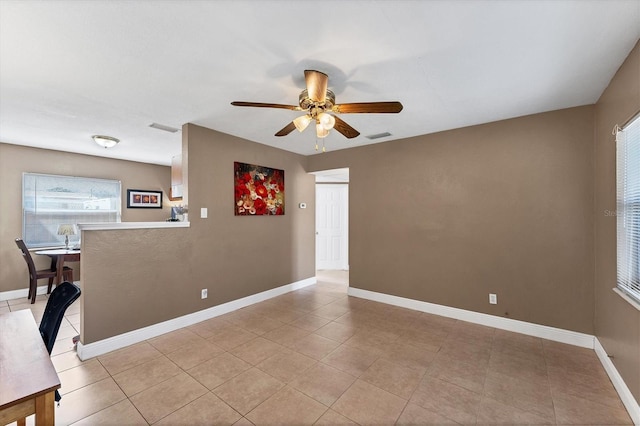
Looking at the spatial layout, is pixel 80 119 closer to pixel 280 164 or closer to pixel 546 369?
pixel 280 164

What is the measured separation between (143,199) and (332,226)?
13.7 feet

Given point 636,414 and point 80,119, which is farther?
point 80,119

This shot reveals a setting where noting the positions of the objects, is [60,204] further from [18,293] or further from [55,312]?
[55,312]

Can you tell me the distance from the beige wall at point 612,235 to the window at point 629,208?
98 millimetres

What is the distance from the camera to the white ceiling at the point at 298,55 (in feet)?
4.91

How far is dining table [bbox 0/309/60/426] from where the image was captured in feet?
2.95

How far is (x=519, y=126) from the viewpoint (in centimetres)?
305

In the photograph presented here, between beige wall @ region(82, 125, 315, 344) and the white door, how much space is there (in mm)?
1803

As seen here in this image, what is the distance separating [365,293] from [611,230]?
2868 mm

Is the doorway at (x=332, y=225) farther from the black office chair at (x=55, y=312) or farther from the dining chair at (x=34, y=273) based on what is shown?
the black office chair at (x=55, y=312)

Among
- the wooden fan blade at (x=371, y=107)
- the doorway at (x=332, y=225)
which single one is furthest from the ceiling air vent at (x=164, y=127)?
the doorway at (x=332, y=225)

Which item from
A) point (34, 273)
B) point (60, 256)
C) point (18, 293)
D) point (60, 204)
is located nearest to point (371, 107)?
point (60, 256)

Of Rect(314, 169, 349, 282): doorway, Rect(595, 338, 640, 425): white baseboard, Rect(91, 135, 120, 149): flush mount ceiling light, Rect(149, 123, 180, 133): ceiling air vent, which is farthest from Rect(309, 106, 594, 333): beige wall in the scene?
Rect(91, 135, 120, 149): flush mount ceiling light

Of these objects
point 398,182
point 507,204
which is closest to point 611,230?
point 507,204
